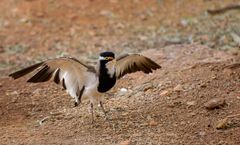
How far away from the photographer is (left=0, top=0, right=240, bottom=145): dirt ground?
7.21 m

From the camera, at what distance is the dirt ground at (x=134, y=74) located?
721 centimetres

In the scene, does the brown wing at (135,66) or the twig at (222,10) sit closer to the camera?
the brown wing at (135,66)

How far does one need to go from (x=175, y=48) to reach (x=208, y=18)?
260 centimetres

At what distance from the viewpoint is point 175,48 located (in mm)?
10000

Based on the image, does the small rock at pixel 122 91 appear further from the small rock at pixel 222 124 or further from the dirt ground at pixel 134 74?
the small rock at pixel 222 124

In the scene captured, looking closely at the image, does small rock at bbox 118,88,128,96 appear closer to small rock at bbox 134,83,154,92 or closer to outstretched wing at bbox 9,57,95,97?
small rock at bbox 134,83,154,92

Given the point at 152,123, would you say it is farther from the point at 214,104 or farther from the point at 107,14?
the point at 107,14

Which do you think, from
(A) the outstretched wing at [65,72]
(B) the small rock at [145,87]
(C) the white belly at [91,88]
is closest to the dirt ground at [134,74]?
(B) the small rock at [145,87]

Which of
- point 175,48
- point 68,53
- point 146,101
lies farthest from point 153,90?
point 68,53

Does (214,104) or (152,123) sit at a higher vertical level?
(214,104)

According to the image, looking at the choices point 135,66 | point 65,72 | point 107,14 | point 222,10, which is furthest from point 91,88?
point 107,14

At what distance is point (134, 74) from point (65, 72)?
1.72m

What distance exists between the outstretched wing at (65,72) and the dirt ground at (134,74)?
16.1 inches

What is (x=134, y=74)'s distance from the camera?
905 cm
